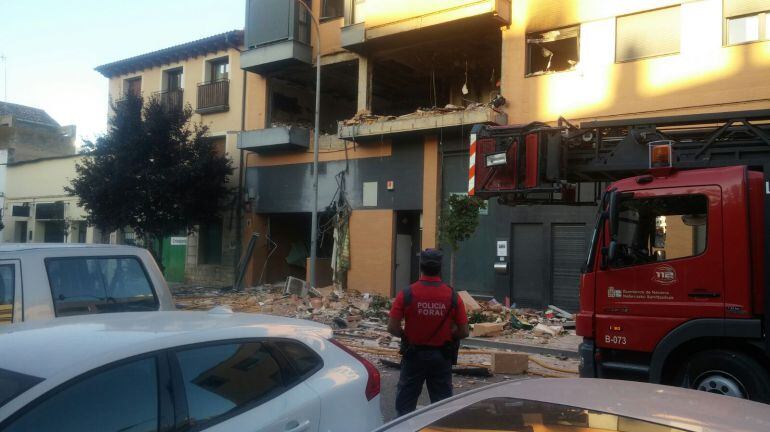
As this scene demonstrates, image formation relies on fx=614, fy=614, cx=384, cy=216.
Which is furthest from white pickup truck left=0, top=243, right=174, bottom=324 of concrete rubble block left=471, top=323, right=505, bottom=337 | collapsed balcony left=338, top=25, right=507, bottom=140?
collapsed balcony left=338, top=25, right=507, bottom=140

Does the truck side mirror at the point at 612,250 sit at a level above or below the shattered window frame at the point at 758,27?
below

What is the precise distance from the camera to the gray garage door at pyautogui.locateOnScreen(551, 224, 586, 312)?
1517 cm

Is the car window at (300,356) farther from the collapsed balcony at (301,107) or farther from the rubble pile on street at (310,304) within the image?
the collapsed balcony at (301,107)

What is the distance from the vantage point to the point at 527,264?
16.0m

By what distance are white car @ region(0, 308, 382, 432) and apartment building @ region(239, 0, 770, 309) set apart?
27.2 ft

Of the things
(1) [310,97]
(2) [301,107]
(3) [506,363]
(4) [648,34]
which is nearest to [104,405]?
(3) [506,363]

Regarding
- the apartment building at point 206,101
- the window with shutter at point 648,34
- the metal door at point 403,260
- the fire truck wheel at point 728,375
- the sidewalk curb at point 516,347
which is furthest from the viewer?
the apartment building at point 206,101

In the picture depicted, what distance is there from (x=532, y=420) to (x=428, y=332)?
2.74 m

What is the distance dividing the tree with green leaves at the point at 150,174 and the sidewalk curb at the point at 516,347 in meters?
13.6

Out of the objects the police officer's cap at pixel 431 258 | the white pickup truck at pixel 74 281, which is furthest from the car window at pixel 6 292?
the police officer's cap at pixel 431 258

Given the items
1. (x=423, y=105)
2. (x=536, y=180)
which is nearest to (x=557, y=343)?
(x=536, y=180)

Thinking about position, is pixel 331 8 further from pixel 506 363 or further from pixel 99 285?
pixel 99 285

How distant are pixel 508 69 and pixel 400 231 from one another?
5.88m

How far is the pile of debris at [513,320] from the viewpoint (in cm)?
1170
